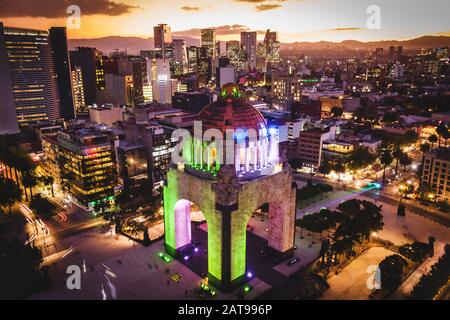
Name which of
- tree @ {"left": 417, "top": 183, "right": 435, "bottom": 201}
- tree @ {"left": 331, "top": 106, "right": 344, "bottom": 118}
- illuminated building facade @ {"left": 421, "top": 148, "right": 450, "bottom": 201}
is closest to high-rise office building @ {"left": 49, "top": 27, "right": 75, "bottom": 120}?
tree @ {"left": 331, "top": 106, "right": 344, "bottom": 118}

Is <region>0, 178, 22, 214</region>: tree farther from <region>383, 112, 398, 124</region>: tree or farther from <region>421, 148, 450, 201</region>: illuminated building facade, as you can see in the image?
<region>383, 112, 398, 124</region>: tree

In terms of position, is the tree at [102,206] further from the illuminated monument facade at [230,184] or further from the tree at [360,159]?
the tree at [360,159]

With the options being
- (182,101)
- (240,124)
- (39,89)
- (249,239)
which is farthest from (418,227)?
(39,89)

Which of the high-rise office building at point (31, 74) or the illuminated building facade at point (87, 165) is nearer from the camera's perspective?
the illuminated building facade at point (87, 165)

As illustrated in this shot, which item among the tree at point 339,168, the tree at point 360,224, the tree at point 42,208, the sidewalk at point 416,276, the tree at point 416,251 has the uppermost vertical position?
the tree at point 360,224

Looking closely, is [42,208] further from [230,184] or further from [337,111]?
[337,111]

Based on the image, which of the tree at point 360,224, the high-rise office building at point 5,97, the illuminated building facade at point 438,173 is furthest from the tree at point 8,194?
the illuminated building facade at point 438,173

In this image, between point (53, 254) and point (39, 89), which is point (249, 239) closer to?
point (53, 254)

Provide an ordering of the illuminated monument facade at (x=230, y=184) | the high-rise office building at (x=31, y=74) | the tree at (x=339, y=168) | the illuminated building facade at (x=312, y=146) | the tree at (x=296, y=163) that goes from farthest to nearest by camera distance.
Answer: the high-rise office building at (x=31, y=74), the tree at (x=296, y=163), the illuminated building facade at (x=312, y=146), the tree at (x=339, y=168), the illuminated monument facade at (x=230, y=184)
